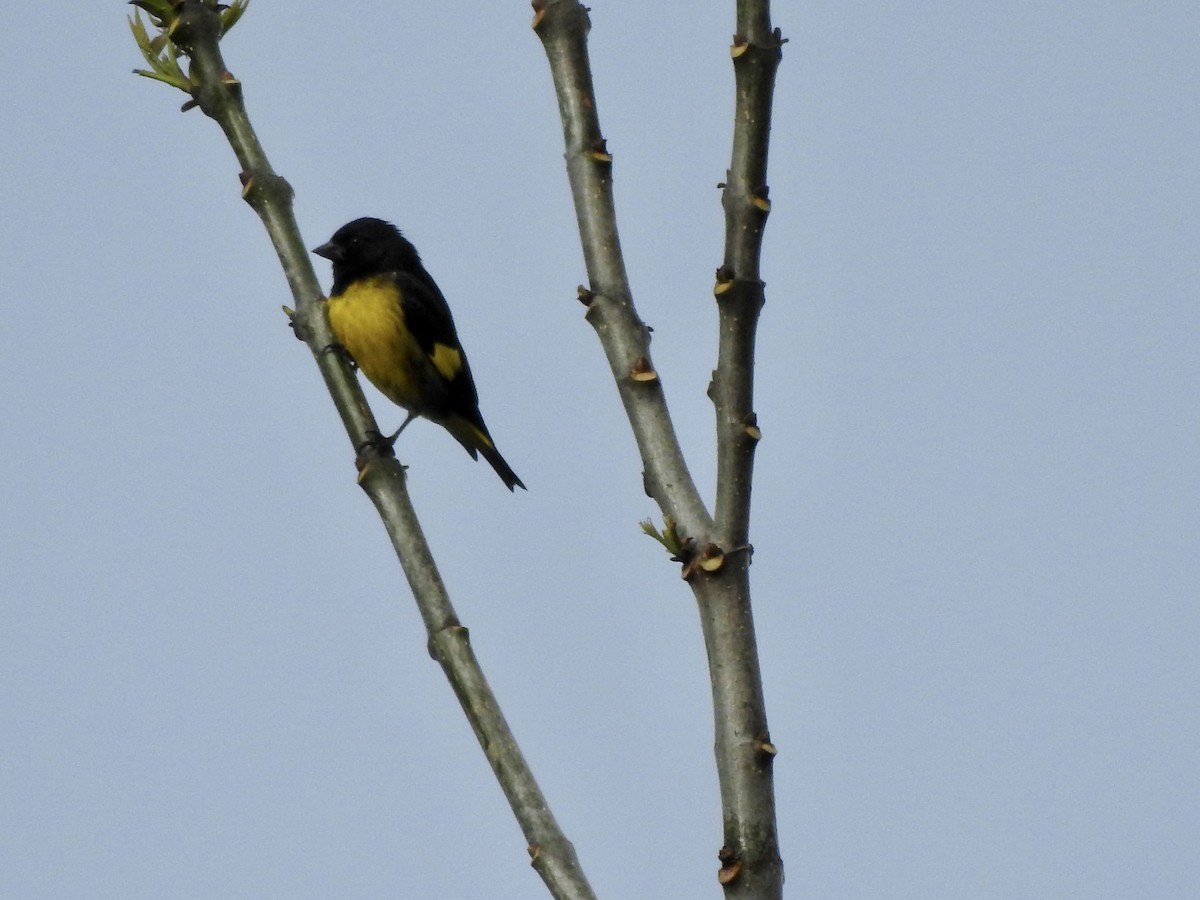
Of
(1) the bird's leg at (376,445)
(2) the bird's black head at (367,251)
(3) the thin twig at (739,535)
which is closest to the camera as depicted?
(3) the thin twig at (739,535)

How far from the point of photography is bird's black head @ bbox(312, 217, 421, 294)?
24.5 feet

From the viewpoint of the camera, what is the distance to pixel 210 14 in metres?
3.60

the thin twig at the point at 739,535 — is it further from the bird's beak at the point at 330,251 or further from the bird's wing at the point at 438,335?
the bird's beak at the point at 330,251

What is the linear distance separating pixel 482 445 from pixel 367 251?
119 centimetres

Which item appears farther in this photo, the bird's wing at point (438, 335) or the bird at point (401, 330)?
the bird's wing at point (438, 335)

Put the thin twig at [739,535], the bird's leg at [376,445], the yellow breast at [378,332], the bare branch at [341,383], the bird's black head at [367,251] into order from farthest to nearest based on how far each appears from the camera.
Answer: the bird's black head at [367,251]
the yellow breast at [378,332]
the bird's leg at [376,445]
the bare branch at [341,383]
the thin twig at [739,535]

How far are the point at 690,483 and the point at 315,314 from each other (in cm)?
140

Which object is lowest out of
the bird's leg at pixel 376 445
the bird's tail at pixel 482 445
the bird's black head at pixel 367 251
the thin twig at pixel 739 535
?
the thin twig at pixel 739 535

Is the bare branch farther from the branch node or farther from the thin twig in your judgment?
the branch node

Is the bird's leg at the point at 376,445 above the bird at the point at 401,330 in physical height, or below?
below

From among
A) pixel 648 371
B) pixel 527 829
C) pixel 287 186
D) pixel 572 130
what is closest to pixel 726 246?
pixel 648 371

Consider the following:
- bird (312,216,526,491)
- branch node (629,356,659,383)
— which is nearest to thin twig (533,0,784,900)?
branch node (629,356,659,383)

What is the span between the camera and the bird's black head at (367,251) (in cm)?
747

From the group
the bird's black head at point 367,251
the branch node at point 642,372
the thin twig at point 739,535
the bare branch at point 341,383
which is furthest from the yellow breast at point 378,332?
the thin twig at point 739,535
